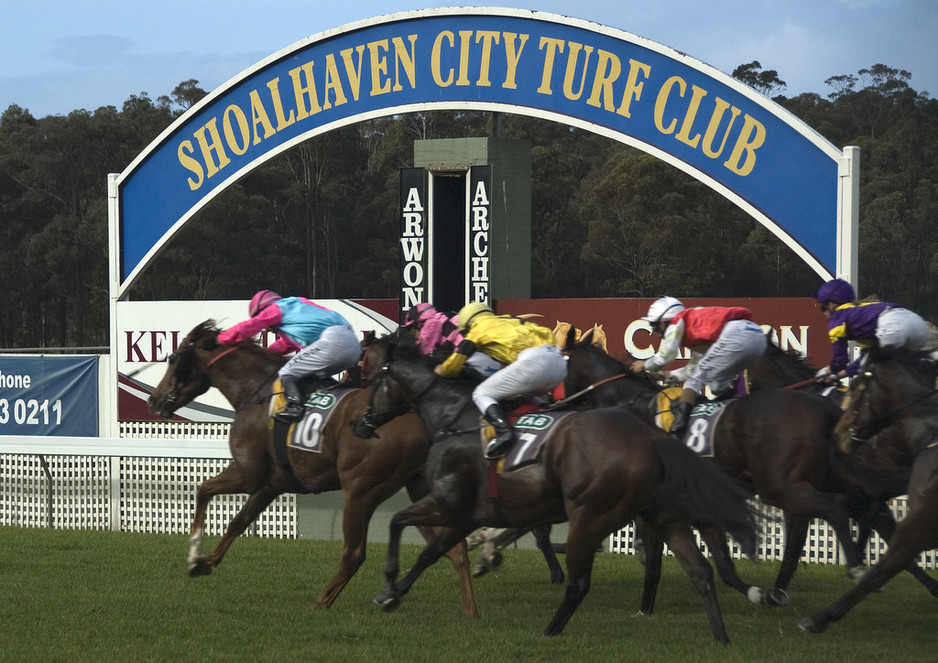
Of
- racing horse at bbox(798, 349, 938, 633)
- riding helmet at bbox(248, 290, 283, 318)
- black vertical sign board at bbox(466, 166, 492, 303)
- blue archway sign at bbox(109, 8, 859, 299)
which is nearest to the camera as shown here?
racing horse at bbox(798, 349, 938, 633)

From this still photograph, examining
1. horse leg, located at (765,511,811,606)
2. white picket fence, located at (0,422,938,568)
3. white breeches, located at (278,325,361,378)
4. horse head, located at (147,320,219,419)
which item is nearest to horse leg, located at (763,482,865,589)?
horse leg, located at (765,511,811,606)

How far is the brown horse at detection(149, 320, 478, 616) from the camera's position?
6.92 meters

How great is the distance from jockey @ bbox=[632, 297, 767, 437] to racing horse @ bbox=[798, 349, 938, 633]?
0.97 m

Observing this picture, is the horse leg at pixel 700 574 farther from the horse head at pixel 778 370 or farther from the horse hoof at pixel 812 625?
the horse head at pixel 778 370

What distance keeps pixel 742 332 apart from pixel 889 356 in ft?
3.87

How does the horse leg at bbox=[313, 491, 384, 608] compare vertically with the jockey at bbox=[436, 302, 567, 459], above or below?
below

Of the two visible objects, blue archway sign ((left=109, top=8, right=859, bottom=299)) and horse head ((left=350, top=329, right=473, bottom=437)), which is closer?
horse head ((left=350, top=329, right=473, bottom=437))

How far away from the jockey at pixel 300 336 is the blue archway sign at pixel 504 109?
264 cm

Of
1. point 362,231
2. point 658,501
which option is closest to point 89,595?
point 658,501

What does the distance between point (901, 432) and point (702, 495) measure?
1.18 metres

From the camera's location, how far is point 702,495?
220 inches

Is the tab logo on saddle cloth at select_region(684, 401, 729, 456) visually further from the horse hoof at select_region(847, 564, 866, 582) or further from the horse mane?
the horse hoof at select_region(847, 564, 866, 582)

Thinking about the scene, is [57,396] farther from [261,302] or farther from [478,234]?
[478,234]

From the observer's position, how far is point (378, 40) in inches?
396
